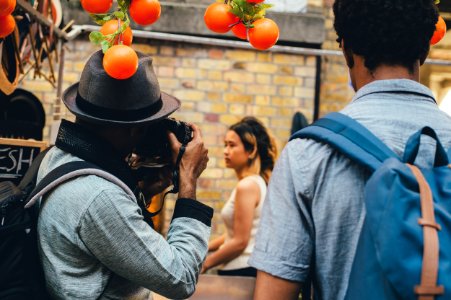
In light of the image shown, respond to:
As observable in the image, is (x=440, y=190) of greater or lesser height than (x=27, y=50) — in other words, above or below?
below

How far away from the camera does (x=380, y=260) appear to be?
1.13 m

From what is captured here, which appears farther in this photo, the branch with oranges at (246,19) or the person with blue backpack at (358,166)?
the branch with oranges at (246,19)

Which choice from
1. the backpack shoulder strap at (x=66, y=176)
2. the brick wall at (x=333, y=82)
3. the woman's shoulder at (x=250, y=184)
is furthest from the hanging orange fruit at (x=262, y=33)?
the brick wall at (x=333, y=82)

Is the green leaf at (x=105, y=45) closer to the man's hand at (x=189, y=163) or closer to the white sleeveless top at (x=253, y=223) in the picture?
the man's hand at (x=189, y=163)

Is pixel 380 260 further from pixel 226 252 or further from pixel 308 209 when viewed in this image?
pixel 226 252

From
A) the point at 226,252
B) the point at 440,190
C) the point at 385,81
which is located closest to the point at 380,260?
the point at 440,190

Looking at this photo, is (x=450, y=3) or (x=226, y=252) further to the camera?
(x=450, y=3)

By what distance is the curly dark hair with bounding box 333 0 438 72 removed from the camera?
1.32 meters

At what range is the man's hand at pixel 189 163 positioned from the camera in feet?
6.34

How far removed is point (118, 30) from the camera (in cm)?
179

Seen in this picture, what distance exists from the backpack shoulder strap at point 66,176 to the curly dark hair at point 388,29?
77 centimetres

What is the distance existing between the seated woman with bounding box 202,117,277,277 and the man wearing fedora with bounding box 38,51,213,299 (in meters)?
2.01

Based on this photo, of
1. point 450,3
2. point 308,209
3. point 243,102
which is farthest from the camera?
point 450,3

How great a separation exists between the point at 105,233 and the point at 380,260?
0.83 m
